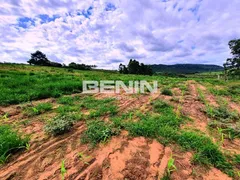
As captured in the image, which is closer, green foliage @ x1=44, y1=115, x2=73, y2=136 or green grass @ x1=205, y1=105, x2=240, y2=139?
green foliage @ x1=44, y1=115, x2=73, y2=136

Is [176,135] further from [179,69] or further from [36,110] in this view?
[179,69]

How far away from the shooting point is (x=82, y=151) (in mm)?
2600

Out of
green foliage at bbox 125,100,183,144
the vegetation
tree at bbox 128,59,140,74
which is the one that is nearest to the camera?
green foliage at bbox 125,100,183,144

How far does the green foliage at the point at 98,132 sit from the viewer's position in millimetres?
2889

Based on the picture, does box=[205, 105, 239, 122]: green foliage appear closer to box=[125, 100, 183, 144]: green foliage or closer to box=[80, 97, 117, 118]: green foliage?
box=[125, 100, 183, 144]: green foliage

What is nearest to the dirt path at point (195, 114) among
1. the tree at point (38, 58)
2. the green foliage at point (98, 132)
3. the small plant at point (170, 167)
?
the small plant at point (170, 167)

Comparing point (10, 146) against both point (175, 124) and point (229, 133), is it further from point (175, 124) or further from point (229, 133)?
point (229, 133)

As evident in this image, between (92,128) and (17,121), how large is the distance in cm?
190

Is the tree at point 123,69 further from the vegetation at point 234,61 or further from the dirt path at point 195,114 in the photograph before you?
the dirt path at point 195,114

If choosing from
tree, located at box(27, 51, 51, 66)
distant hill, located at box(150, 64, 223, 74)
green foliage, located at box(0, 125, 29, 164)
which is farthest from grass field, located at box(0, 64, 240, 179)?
distant hill, located at box(150, 64, 223, 74)

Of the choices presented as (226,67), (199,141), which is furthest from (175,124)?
(226,67)

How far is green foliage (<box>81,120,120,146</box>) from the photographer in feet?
9.48

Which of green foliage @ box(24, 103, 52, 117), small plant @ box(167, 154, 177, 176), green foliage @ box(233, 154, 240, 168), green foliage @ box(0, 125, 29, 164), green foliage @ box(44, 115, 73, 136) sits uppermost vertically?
green foliage @ box(24, 103, 52, 117)

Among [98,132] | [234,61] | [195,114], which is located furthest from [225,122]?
[234,61]
